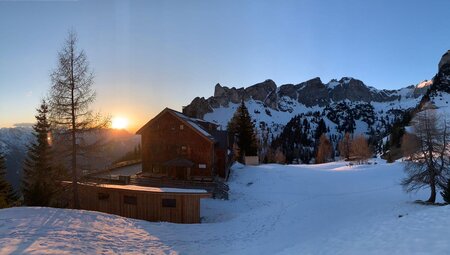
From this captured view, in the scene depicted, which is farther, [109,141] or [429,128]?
[429,128]

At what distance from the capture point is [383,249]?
1159cm

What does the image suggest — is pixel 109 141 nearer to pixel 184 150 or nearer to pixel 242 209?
pixel 242 209

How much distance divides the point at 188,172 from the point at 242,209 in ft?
40.4

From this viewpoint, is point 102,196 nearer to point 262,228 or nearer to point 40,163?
point 262,228

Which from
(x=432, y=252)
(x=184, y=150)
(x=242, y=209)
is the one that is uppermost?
(x=184, y=150)

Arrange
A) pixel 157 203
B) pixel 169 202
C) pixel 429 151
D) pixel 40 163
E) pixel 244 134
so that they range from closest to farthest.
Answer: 1. pixel 169 202
2. pixel 157 203
3. pixel 429 151
4. pixel 40 163
5. pixel 244 134

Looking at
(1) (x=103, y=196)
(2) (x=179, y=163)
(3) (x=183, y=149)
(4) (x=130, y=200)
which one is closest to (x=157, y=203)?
(4) (x=130, y=200)

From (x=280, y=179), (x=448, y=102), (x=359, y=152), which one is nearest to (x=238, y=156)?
(x=280, y=179)

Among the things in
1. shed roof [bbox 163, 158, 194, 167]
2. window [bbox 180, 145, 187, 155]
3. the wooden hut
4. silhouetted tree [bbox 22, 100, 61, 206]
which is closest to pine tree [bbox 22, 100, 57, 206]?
silhouetted tree [bbox 22, 100, 61, 206]

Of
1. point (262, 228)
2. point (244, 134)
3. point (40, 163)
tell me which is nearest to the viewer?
point (262, 228)

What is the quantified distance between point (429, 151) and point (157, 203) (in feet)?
71.6

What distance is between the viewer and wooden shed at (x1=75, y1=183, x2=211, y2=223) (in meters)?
23.2

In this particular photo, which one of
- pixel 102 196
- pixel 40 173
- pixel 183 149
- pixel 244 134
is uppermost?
pixel 244 134

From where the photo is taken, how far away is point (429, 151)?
27000mm
